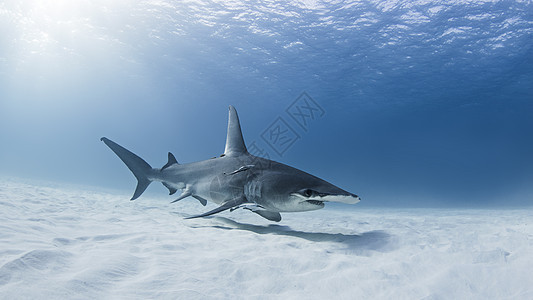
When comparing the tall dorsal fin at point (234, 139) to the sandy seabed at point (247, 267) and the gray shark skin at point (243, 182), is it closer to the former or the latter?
the gray shark skin at point (243, 182)

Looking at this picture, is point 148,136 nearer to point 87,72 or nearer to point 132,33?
point 87,72

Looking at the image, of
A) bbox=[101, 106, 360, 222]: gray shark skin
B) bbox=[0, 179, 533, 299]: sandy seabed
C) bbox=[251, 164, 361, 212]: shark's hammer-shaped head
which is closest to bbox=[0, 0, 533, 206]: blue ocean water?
bbox=[101, 106, 360, 222]: gray shark skin

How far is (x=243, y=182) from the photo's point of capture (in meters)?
4.11

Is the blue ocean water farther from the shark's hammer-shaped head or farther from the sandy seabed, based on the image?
the sandy seabed

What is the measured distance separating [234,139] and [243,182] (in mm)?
1045

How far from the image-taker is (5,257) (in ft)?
5.68

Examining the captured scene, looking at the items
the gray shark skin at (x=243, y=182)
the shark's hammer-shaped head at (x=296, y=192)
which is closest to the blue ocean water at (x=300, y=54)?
the gray shark skin at (x=243, y=182)

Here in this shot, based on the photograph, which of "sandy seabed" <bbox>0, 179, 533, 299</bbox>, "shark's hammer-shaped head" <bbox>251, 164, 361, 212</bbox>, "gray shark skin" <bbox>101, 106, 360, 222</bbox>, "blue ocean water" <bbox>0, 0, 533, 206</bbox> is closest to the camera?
"sandy seabed" <bbox>0, 179, 533, 299</bbox>

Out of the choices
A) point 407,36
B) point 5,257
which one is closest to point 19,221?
point 5,257

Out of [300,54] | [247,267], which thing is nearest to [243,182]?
[247,267]

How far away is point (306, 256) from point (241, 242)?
840 millimetres

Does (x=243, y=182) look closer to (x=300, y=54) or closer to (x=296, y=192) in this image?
(x=296, y=192)

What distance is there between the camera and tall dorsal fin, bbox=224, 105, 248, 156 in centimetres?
482

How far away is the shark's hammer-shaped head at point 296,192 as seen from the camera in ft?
9.49
